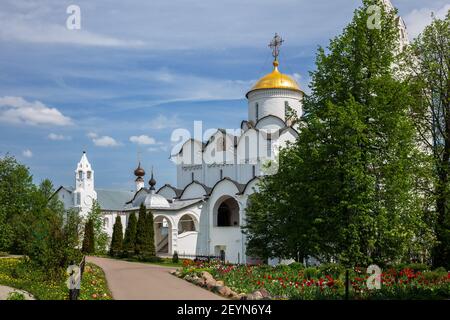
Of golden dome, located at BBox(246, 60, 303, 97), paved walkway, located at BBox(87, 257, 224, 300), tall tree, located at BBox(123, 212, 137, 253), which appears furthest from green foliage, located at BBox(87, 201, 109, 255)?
paved walkway, located at BBox(87, 257, 224, 300)

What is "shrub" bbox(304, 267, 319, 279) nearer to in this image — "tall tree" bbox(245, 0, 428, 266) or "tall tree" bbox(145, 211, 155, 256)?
"tall tree" bbox(245, 0, 428, 266)

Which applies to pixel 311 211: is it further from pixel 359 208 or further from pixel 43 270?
pixel 43 270

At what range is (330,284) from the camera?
12.9 m

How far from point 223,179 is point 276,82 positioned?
26.1 feet

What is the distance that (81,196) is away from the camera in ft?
156

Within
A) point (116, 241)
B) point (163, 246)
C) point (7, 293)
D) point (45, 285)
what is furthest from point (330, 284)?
point (163, 246)

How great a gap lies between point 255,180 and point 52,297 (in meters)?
24.4

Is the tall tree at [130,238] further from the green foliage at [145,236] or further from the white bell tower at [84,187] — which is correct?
the white bell tower at [84,187]

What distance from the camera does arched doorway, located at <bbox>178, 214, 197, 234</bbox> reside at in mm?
41062

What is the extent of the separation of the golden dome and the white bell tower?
16.8 metres

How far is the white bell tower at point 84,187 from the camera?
1874 inches

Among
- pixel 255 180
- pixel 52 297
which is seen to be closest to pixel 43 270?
pixel 52 297

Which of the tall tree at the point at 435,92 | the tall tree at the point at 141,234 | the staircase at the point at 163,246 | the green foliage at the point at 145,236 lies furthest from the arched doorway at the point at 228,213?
the tall tree at the point at 435,92

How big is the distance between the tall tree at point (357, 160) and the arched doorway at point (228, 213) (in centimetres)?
2165
